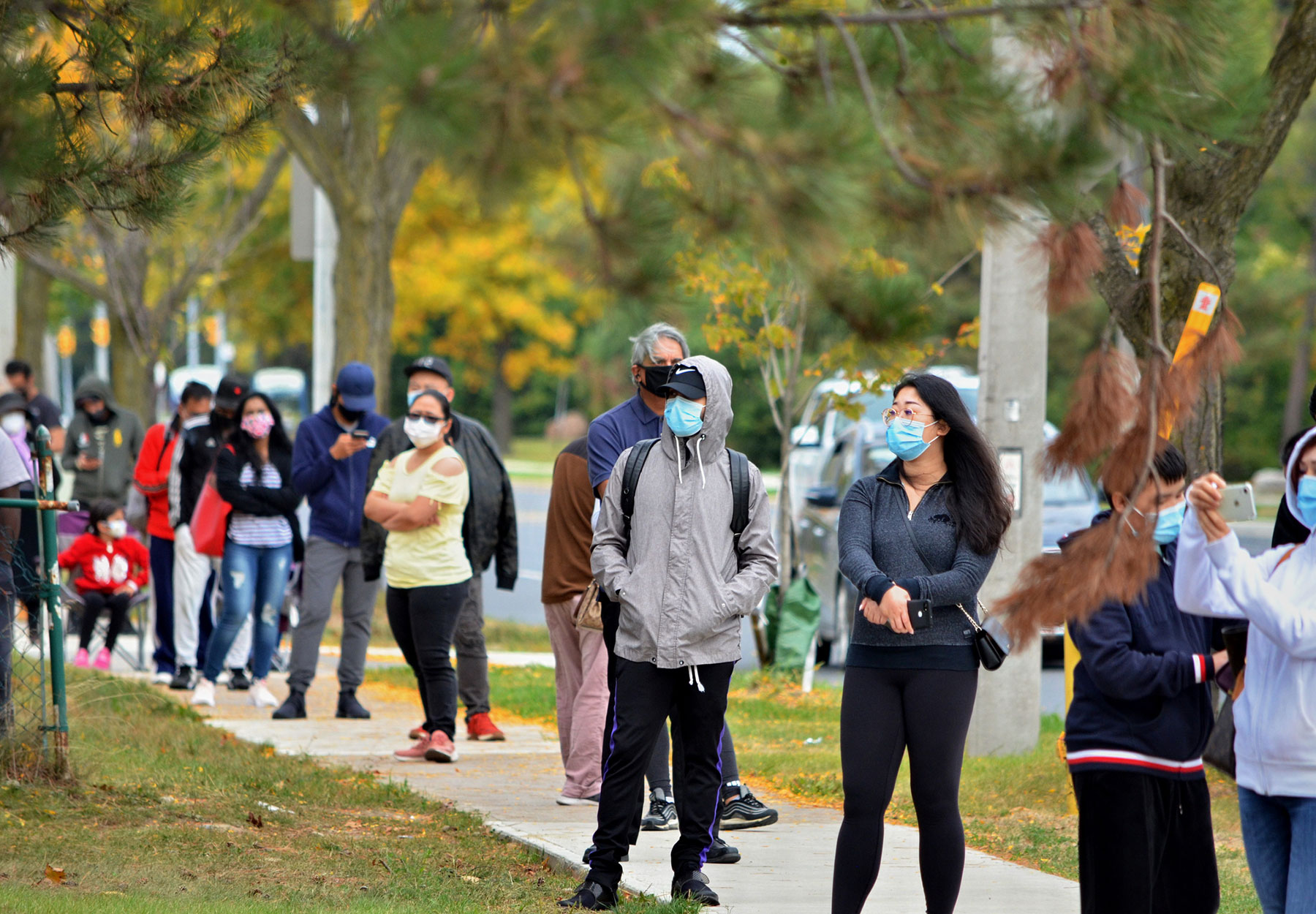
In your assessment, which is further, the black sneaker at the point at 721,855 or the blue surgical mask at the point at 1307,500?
the black sneaker at the point at 721,855

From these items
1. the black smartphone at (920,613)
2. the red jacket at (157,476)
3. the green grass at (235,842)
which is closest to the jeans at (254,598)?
the red jacket at (157,476)

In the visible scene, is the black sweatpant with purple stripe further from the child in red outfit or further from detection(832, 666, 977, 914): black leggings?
the child in red outfit

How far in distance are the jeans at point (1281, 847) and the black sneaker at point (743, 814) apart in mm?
2959

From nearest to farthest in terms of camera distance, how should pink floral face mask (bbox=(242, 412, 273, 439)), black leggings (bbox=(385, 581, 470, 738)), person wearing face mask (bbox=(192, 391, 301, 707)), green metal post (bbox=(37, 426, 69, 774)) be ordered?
green metal post (bbox=(37, 426, 69, 774)) < black leggings (bbox=(385, 581, 470, 738)) < person wearing face mask (bbox=(192, 391, 301, 707)) < pink floral face mask (bbox=(242, 412, 273, 439))

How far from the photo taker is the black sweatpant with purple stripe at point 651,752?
5504 mm

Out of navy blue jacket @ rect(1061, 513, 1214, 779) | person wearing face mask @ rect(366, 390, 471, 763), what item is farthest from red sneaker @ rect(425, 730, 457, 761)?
navy blue jacket @ rect(1061, 513, 1214, 779)

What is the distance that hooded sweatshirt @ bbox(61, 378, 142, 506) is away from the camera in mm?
13039

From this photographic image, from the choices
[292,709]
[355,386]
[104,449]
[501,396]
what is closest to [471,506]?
[355,386]

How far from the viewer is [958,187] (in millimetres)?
3143

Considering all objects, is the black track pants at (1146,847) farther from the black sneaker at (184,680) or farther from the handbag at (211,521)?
the black sneaker at (184,680)

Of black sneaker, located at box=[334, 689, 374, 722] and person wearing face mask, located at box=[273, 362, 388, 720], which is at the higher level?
person wearing face mask, located at box=[273, 362, 388, 720]

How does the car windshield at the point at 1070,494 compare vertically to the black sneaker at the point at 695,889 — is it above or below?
above

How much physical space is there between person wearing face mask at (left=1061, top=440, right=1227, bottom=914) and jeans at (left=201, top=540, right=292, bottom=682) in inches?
259

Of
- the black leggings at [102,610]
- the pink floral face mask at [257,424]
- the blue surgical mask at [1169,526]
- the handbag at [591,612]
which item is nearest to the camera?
the blue surgical mask at [1169,526]
